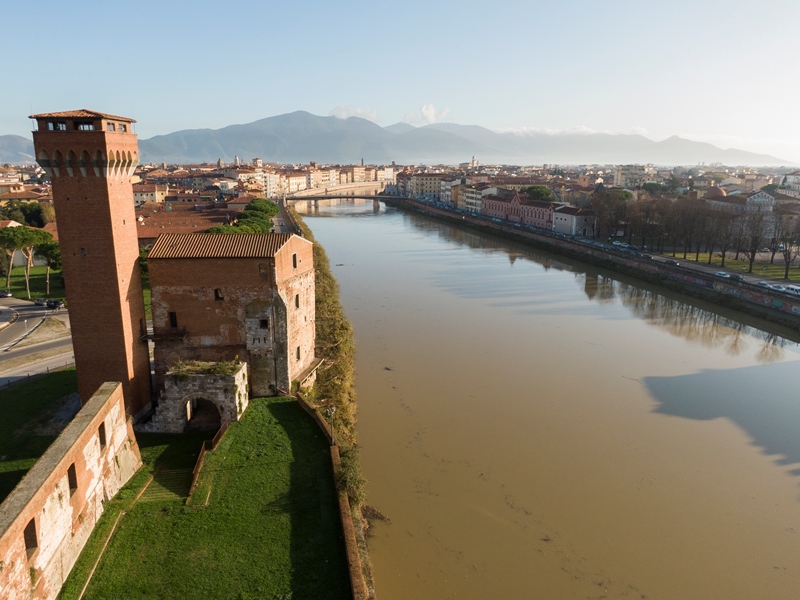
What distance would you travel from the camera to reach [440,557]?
35.9 feet

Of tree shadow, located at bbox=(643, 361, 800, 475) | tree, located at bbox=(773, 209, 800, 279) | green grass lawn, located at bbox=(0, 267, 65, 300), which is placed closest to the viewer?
tree shadow, located at bbox=(643, 361, 800, 475)

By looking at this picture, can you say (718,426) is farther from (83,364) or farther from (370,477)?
(83,364)

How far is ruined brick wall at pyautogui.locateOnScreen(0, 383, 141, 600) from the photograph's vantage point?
7.71 m

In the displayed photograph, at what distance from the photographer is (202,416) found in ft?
48.5

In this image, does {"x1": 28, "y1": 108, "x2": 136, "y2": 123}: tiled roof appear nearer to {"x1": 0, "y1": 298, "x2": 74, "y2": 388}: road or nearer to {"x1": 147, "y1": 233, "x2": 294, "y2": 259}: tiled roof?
{"x1": 147, "y1": 233, "x2": 294, "y2": 259}: tiled roof

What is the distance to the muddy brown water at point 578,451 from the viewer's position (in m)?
10.7

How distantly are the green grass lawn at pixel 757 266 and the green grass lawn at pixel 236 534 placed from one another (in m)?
32.0

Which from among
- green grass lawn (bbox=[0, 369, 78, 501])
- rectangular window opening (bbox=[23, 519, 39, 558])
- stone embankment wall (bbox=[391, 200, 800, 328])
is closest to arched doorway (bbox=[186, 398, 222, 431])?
green grass lawn (bbox=[0, 369, 78, 501])

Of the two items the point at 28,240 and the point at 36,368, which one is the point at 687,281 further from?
the point at 28,240

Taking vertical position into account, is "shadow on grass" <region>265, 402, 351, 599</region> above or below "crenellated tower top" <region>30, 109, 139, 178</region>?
below

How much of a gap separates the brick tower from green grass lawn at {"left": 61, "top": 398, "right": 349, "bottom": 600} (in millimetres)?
2564

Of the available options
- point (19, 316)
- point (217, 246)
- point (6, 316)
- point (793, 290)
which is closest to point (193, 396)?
point (217, 246)

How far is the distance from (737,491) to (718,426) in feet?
11.3

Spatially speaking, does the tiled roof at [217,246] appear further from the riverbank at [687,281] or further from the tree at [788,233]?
the tree at [788,233]
